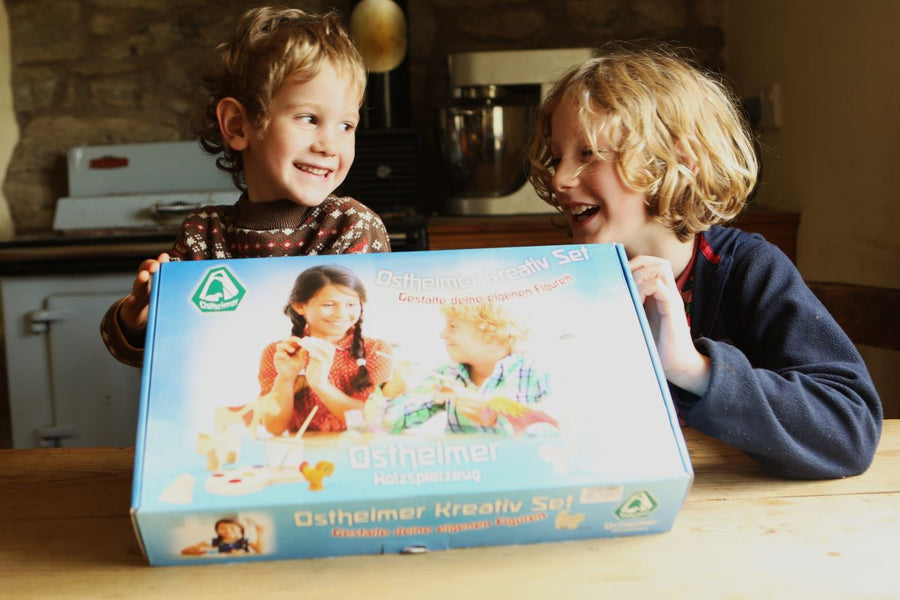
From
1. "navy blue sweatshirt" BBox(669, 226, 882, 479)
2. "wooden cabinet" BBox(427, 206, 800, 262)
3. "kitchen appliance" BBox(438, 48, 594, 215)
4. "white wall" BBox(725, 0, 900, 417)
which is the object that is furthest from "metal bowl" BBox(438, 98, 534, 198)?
"navy blue sweatshirt" BBox(669, 226, 882, 479)

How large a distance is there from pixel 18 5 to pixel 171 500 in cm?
279

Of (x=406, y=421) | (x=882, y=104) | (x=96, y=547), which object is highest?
(x=882, y=104)

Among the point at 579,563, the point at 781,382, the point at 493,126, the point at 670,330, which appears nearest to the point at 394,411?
the point at 579,563

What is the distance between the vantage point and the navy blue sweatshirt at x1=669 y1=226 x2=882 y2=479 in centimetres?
78

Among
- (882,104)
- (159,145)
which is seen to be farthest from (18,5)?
(882,104)

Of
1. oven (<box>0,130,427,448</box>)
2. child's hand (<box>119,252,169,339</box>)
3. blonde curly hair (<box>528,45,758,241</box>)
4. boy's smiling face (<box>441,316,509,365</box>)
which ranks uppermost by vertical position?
blonde curly hair (<box>528,45,758,241</box>)

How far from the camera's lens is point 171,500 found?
588 millimetres

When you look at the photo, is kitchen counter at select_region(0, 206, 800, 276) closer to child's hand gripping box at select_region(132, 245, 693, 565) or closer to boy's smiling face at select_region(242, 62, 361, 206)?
boy's smiling face at select_region(242, 62, 361, 206)

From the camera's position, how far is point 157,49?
288 centimetres

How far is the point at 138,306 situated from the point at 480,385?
46 cm

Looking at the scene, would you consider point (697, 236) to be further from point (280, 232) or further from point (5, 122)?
point (5, 122)

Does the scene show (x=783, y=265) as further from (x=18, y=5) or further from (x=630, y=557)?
(x=18, y=5)

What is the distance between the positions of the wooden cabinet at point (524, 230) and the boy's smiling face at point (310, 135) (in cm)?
122

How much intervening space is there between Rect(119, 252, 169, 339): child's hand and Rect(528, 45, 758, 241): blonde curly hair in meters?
0.53
